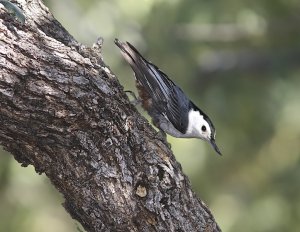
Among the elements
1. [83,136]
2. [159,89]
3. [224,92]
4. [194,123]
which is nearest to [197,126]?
[194,123]

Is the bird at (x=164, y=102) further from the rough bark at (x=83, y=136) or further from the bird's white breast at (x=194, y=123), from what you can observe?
the rough bark at (x=83, y=136)

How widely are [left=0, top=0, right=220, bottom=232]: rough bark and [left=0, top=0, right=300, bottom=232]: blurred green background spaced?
4040 mm

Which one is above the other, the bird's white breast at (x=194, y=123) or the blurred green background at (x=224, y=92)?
the blurred green background at (x=224, y=92)

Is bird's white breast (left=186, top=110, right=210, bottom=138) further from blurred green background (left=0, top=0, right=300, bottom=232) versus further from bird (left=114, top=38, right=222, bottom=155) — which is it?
blurred green background (left=0, top=0, right=300, bottom=232)

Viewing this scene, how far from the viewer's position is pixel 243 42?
9.37 metres

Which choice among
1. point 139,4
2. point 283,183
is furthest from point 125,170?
point 283,183

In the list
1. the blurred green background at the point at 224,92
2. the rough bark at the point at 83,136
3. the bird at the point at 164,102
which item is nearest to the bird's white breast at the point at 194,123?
the bird at the point at 164,102

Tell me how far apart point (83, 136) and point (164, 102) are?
1680mm

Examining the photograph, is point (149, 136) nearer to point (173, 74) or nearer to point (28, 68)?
point (28, 68)

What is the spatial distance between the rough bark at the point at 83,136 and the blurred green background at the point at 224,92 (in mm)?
4040

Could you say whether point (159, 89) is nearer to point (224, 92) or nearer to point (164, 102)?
point (164, 102)

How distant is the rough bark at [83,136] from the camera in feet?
10.8

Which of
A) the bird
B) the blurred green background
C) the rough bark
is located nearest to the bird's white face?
the bird

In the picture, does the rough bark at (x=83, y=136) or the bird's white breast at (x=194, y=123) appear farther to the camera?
the bird's white breast at (x=194, y=123)
